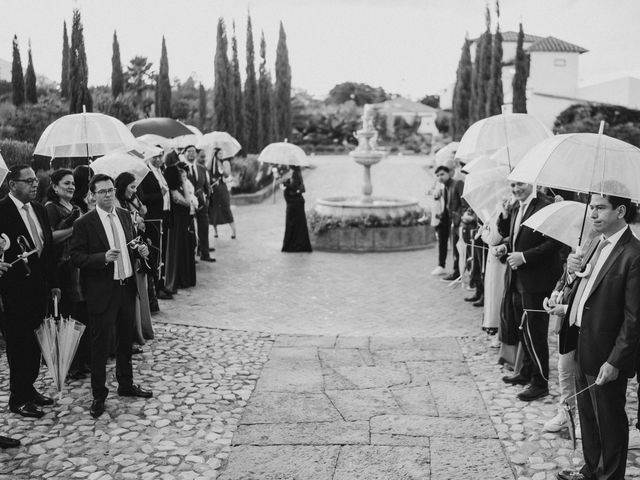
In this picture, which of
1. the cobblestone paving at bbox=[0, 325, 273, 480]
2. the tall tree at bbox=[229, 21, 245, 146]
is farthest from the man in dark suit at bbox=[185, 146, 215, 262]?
the tall tree at bbox=[229, 21, 245, 146]

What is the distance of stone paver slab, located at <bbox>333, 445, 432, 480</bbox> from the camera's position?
179 inches

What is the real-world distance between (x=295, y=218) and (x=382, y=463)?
27.8 ft

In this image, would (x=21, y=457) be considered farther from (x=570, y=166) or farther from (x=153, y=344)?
(x=570, y=166)

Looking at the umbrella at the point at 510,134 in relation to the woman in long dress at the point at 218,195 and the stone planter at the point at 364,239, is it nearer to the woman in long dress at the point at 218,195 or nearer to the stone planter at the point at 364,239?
the stone planter at the point at 364,239

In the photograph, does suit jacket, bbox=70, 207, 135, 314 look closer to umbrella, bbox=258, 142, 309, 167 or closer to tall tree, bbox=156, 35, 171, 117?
umbrella, bbox=258, 142, 309, 167

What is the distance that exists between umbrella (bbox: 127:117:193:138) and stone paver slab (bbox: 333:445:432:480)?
23.1 ft

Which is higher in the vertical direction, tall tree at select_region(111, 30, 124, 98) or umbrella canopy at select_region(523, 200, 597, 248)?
tall tree at select_region(111, 30, 124, 98)

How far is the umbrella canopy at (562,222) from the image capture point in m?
4.98

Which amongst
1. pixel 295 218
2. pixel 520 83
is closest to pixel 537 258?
pixel 295 218

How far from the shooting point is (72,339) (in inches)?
220

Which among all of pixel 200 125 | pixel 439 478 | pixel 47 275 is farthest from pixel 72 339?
pixel 200 125

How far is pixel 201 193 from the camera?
1150 cm

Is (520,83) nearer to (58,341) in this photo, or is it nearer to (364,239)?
(364,239)

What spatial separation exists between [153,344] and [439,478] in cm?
386
